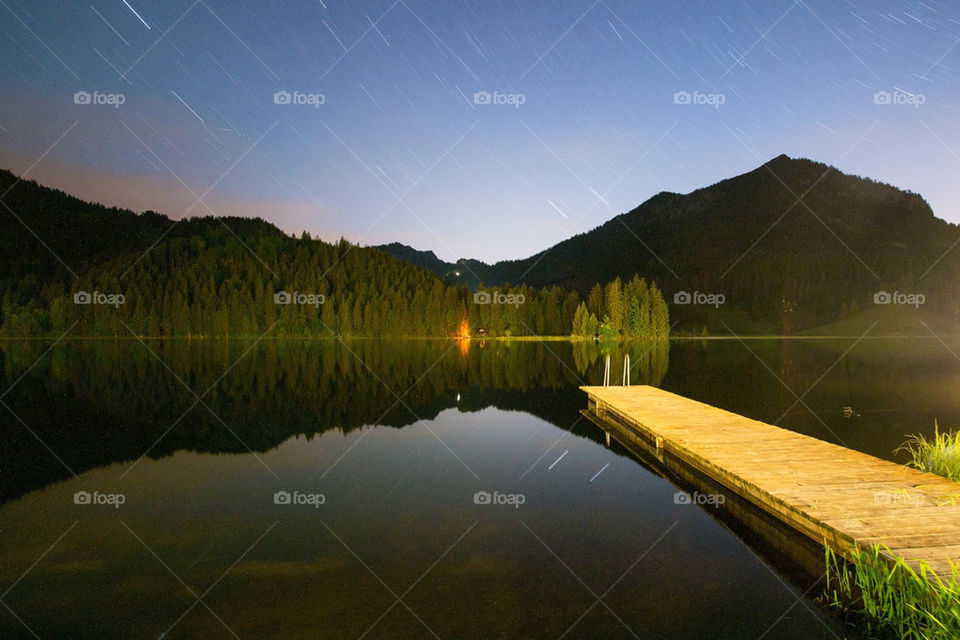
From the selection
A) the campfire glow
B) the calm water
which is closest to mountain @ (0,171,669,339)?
the campfire glow

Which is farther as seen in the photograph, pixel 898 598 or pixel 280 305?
pixel 280 305

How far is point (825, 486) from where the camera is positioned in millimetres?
10656

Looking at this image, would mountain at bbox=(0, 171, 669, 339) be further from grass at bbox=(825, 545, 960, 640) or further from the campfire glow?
grass at bbox=(825, 545, 960, 640)

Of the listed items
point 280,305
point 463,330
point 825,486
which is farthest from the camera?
point 280,305

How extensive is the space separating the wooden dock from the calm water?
102 centimetres

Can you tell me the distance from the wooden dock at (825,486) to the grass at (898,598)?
274 millimetres

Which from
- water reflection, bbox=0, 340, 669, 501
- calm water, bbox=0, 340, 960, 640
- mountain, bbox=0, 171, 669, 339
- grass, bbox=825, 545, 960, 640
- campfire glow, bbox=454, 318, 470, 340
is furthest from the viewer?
campfire glow, bbox=454, 318, 470, 340

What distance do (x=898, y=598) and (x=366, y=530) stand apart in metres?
8.30

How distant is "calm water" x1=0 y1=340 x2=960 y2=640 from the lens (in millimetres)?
7523

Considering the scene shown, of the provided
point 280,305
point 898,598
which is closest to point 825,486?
point 898,598

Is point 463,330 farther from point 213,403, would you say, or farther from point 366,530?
point 366,530

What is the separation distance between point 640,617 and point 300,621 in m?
4.49

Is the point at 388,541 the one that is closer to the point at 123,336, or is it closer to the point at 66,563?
the point at 66,563

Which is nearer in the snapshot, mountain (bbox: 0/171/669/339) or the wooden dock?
the wooden dock
